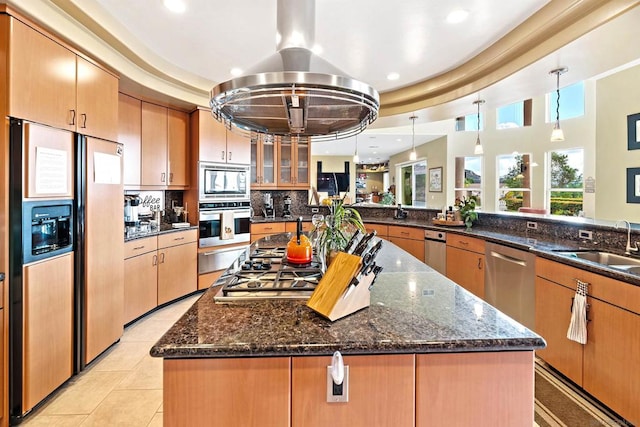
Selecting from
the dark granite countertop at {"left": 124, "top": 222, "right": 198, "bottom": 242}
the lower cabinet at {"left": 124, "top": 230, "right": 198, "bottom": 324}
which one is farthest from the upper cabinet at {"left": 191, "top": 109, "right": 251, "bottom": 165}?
the lower cabinet at {"left": 124, "top": 230, "right": 198, "bottom": 324}

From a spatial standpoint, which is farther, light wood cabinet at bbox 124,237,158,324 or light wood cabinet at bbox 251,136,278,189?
light wood cabinet at bbox 251,136,278,189

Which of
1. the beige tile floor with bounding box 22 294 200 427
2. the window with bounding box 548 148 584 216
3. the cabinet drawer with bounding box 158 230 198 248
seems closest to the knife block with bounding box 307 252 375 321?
the beige tile floor with bounding box 22 294 200 427

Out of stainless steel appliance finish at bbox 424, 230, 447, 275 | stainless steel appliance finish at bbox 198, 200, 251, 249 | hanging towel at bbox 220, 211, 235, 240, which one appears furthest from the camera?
hanging towel at bbox 220, 211, 235, 240

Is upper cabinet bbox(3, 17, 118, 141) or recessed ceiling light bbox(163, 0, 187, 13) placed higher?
recessed ceiling light bbox(163, 0, 187, 13)

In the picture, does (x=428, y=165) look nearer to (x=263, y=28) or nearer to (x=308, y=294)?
(x=263, y=28)

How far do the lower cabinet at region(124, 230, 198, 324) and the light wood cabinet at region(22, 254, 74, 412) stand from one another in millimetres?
931

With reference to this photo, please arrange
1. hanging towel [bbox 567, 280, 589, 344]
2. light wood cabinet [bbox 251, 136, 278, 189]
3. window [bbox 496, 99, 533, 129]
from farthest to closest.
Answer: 1. window [bbox 496, 99, 533, 129]
2. light wood cabinet [bbox 251, 136, 278, 189]
3. hanging towel [bbox 567, 280, 589, 344]

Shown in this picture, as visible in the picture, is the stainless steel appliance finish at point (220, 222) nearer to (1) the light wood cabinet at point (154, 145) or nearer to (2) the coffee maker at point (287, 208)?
(1) the light wood cabinet at point (154, 145)

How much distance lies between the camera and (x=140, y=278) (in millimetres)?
3400

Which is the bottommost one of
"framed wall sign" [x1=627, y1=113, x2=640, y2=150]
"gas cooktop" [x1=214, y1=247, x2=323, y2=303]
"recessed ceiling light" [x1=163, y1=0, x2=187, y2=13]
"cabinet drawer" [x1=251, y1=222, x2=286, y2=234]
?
"gas cooktop" [x1=214, y1=247, x2=323, y2=303]

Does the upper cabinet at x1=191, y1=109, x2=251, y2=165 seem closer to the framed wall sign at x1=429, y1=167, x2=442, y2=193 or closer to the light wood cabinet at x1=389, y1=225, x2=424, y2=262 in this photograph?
the light wood cabinet at x1=389, y1=225, x2=424, y2=262

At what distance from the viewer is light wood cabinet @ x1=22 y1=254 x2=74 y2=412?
1.94 meters

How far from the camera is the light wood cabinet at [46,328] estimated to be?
1936 mm

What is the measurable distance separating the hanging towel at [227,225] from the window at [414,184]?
6.54 metres
